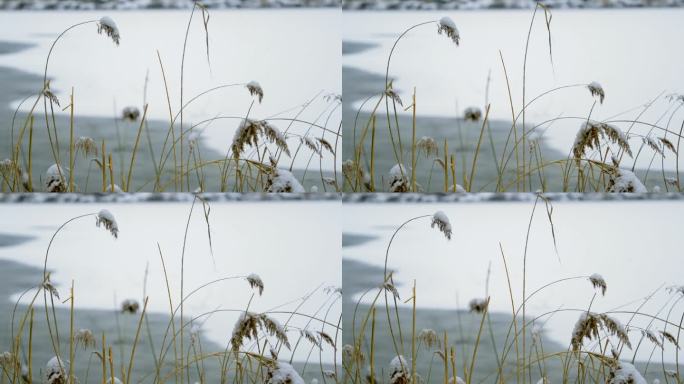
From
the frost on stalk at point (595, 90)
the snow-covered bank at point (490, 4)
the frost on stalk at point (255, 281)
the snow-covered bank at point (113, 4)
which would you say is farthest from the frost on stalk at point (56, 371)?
the frost on stalk at point (595, 90)

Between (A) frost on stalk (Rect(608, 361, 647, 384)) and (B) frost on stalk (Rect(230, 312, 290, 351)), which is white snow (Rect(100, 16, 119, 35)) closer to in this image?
(B) frost on stalk (Rect(230, 312, 290, 351))

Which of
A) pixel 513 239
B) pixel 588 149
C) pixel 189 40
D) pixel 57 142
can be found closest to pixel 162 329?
pixel 57 142

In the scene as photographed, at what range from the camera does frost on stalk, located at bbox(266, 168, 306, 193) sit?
223 centimetres

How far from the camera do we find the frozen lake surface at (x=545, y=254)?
2197mm

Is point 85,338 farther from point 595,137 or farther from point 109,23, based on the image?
point 595,137

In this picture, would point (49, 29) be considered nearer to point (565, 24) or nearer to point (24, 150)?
point (24, 150)

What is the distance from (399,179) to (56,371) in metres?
1.06

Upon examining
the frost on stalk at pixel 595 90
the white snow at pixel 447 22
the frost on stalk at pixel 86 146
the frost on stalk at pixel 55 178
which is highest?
the white snow at pixel 447 22

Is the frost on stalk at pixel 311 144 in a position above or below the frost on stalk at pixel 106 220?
above

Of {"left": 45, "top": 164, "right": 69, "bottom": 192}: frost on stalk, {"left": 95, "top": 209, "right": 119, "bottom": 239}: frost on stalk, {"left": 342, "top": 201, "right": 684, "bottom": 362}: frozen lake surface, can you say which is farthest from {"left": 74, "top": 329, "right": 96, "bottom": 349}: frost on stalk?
{"left": 342, "top": 201, "right": 684, "bottom": 362}: frozen lake surface

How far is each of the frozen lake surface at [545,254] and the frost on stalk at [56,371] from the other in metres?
0.83

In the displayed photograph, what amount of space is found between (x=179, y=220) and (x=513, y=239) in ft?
2.96

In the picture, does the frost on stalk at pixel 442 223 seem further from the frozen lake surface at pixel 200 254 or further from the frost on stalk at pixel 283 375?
the frost on stalk at pixel 283 375

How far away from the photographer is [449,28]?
2.21 meters
